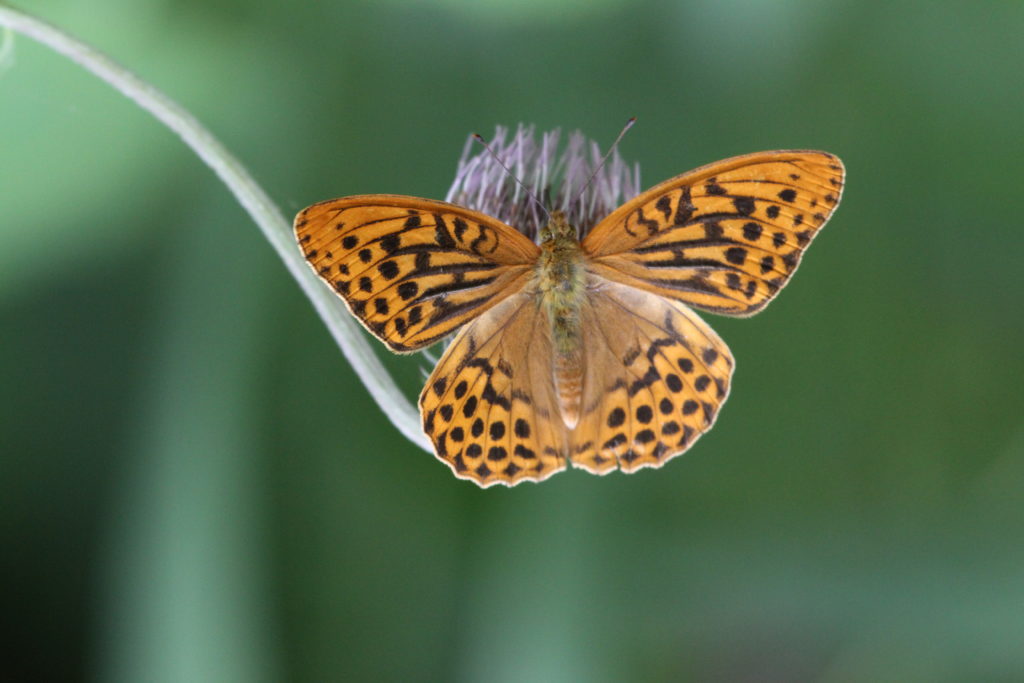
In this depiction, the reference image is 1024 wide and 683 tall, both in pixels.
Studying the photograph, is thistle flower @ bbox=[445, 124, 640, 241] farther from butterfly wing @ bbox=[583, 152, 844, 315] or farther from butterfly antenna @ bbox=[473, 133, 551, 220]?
butterfly wing @ bbox=[583, 152, 844, 315]

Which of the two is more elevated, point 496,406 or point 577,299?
point 577,299

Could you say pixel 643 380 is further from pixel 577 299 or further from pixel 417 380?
pixel 417 380

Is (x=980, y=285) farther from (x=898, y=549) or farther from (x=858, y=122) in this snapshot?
(x=898, y=549)

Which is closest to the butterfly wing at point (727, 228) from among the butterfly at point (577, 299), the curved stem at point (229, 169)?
the butterfly at point (577, 299)

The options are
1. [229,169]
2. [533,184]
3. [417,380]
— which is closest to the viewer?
[229,169]

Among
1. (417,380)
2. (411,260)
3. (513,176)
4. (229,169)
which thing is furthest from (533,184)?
(417,380)

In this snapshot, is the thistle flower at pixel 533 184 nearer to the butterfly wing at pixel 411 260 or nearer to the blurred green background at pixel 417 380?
the butterfly wing at pixel 411 260

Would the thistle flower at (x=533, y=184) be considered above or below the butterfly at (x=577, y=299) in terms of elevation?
above
